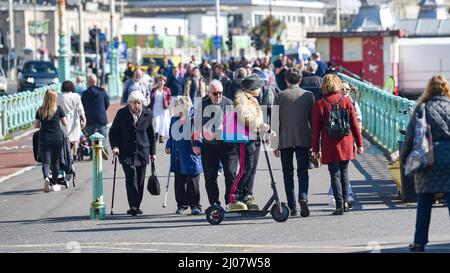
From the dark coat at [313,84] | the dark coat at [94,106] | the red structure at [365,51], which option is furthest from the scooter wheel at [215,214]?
the red structure at [365,51]

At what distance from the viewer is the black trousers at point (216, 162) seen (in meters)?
15.4

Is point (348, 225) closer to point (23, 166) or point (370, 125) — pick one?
point (23, 166)

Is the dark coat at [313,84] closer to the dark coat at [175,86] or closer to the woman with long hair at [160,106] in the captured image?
the woman with long hair at [160,106]

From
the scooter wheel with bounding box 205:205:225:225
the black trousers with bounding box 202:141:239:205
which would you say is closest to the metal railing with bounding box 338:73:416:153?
the black trousers with bounding box 202:141:239:205

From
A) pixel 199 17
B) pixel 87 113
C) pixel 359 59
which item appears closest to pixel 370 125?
pixel 87 113

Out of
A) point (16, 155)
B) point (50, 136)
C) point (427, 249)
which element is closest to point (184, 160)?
point (50, 136)

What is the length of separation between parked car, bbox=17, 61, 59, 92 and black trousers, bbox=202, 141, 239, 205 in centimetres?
3957

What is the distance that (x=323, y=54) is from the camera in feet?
189

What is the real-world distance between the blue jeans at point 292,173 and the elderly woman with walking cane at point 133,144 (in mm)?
1984

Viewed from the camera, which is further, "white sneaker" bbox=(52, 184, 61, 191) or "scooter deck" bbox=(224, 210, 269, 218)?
"white sneaker" bbox=(52, 184, 61, 191)

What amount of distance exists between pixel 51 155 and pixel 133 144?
346 centimetres

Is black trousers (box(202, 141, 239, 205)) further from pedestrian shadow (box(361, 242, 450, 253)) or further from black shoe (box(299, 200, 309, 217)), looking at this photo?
pedestrian shadow (box(361, 242, 450, 253))

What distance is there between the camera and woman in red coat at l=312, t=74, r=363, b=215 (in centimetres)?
1507
